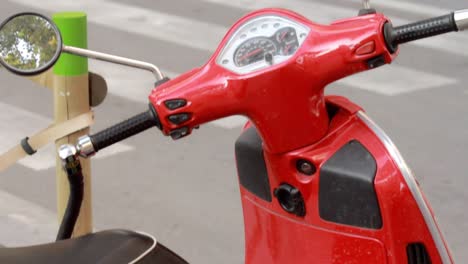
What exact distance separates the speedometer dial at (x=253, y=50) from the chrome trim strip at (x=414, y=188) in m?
0.26

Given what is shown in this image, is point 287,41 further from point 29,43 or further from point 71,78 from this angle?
point 71,78

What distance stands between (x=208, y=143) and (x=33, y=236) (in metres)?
Result: 1.38

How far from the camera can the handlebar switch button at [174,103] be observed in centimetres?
229

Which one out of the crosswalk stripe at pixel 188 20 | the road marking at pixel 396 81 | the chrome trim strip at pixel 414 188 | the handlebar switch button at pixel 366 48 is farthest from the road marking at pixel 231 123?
the handlebar switch button at pixel 366 48

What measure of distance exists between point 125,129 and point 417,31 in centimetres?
62

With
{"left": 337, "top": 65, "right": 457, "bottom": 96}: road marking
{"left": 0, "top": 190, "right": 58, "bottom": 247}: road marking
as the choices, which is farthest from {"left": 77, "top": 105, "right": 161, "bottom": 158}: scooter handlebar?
{"left": 337, "top": 65, "right": 457, "bottom": 96}: road marking

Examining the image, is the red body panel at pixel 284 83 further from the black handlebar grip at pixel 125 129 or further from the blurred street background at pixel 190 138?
the blurred street background at pixel 190 138

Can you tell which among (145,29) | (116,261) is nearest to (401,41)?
(116,261)

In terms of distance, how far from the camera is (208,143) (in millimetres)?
6254

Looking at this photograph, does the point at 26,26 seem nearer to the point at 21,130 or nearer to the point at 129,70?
the point at 21,130

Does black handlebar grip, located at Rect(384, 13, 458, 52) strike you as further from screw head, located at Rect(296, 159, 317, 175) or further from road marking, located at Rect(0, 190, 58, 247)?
road marking, located at Rect(0, 190, 58, 247)

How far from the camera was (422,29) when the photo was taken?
2268 millimetres

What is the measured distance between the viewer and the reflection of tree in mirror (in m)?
2.45

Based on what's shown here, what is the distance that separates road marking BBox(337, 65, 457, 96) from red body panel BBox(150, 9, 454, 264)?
461cm
